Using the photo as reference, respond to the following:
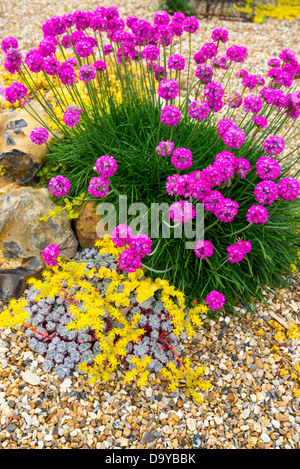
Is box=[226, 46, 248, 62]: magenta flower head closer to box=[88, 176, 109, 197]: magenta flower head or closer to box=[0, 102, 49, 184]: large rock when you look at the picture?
box=[88, 176, 109, 197]: magenta flower head

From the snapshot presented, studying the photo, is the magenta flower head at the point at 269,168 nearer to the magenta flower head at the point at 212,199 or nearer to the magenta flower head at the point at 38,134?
the magenta flower head at the point at 212,199

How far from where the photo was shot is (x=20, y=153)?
12.8 ft

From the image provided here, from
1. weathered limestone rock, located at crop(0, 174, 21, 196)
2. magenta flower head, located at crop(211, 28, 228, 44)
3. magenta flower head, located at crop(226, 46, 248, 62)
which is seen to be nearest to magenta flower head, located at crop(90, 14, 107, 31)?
magenta flower head, located at crop(211, 28, 228, 44)

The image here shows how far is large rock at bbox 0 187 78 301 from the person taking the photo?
11.1 ft

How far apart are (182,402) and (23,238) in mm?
2161


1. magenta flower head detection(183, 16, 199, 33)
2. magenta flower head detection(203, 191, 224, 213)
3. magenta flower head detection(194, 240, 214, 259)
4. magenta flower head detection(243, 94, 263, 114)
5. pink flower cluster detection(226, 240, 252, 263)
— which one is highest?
→ magenta flower head detection(183, 16, 199, 33)

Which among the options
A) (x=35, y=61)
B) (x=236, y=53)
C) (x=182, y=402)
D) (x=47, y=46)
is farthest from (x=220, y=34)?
(x=182, y=402)

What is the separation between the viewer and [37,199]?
3617 millimetres

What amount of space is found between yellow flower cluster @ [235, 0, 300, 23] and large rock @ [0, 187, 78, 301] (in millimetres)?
8399

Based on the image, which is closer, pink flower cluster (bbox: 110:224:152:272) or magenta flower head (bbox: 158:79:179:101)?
pink flower cluster (bbox: 110:224:152:272)

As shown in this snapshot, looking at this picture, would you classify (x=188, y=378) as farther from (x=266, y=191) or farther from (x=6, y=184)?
(x=6, y=184)

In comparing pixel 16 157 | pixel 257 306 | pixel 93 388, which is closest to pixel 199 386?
pixel 93 388

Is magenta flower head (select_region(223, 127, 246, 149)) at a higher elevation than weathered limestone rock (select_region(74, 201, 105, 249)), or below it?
higher

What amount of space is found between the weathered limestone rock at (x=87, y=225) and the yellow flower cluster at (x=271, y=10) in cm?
804
